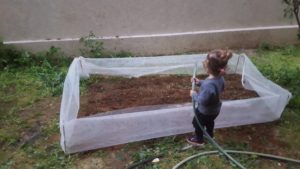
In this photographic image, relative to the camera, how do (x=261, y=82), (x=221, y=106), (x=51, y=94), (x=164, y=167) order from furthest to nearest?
(x=51, y=94) < (x=261, y=82) < (x=221, y=106) < (x=164, y=167)

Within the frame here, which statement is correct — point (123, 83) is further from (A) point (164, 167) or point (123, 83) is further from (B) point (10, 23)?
(B) point (10, 23)

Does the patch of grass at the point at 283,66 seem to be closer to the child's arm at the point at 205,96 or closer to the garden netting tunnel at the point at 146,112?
the garden netting tunnel at the point at 146,112

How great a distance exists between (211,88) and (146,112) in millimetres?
703

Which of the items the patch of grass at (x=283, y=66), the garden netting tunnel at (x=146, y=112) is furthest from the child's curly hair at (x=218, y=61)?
the patch of grass at (x=283, y=66)

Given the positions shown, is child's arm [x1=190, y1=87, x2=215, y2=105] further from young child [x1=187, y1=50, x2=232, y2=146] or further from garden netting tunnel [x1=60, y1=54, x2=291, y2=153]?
garden netting tunnel [x1=60, y1=54, x2=291, y2=153]

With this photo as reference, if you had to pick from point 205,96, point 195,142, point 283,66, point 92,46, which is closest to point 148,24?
point 92,46

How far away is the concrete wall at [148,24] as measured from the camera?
592 cm

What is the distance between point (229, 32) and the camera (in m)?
6.53

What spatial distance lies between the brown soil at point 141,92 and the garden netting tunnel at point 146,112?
0.36 ft

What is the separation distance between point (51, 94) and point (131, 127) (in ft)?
5.31

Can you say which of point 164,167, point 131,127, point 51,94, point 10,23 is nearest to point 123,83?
point 51,94

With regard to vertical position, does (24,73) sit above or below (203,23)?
below

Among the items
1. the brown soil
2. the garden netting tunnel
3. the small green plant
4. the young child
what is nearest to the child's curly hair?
the young child

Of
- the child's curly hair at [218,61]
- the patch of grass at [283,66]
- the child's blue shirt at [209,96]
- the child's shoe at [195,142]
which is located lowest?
the child's shoe at [195,142]
